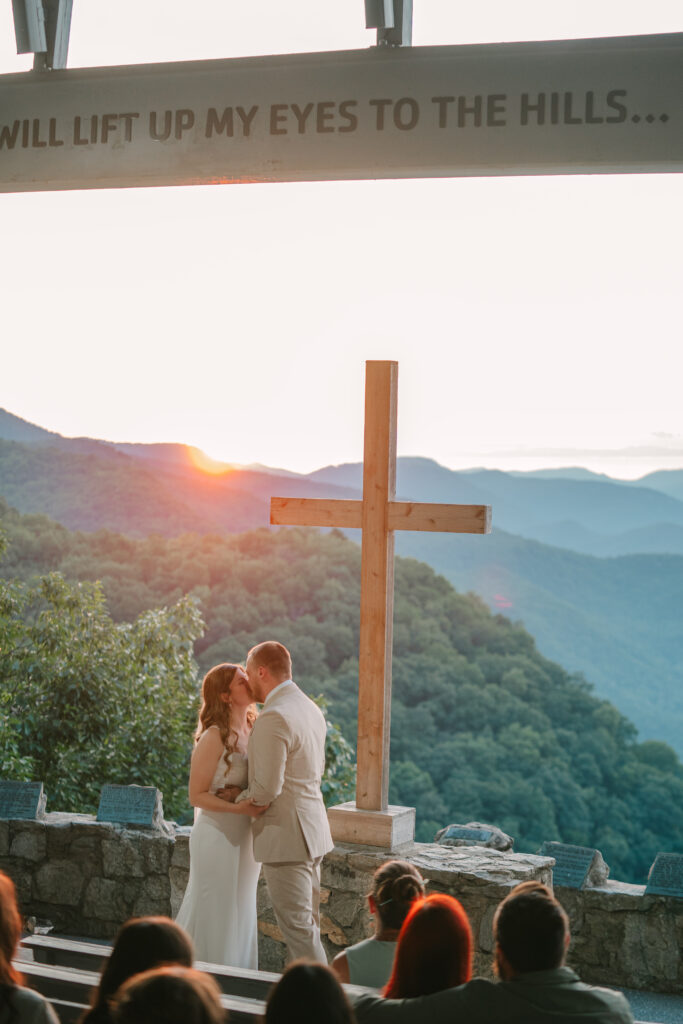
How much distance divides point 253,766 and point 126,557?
53.0 ft

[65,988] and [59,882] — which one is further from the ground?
[65,988]

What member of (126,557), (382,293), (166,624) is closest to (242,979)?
(166,624)

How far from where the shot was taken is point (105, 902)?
522 cm

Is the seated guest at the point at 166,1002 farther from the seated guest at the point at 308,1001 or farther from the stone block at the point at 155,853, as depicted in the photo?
the stone block at the point at 155,853

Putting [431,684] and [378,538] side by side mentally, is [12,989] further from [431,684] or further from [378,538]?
[431,684]

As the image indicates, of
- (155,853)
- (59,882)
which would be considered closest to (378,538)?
(155,853)

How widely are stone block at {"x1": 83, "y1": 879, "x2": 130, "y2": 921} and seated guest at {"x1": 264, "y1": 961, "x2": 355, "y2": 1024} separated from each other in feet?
12.1

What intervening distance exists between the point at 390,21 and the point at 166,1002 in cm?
250

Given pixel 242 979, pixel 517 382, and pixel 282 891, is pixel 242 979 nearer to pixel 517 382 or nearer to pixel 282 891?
pixel 282 891

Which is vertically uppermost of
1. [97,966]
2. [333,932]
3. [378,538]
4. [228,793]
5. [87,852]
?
[378,538]

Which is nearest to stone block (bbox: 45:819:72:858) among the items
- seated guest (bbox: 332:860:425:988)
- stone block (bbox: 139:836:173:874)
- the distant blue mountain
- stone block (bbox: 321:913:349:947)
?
stone block (bbox: 139:836:173:874)

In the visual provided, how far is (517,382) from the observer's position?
21609mm

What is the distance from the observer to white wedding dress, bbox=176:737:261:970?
4.01 m

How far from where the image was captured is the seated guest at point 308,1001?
174 centimetres
